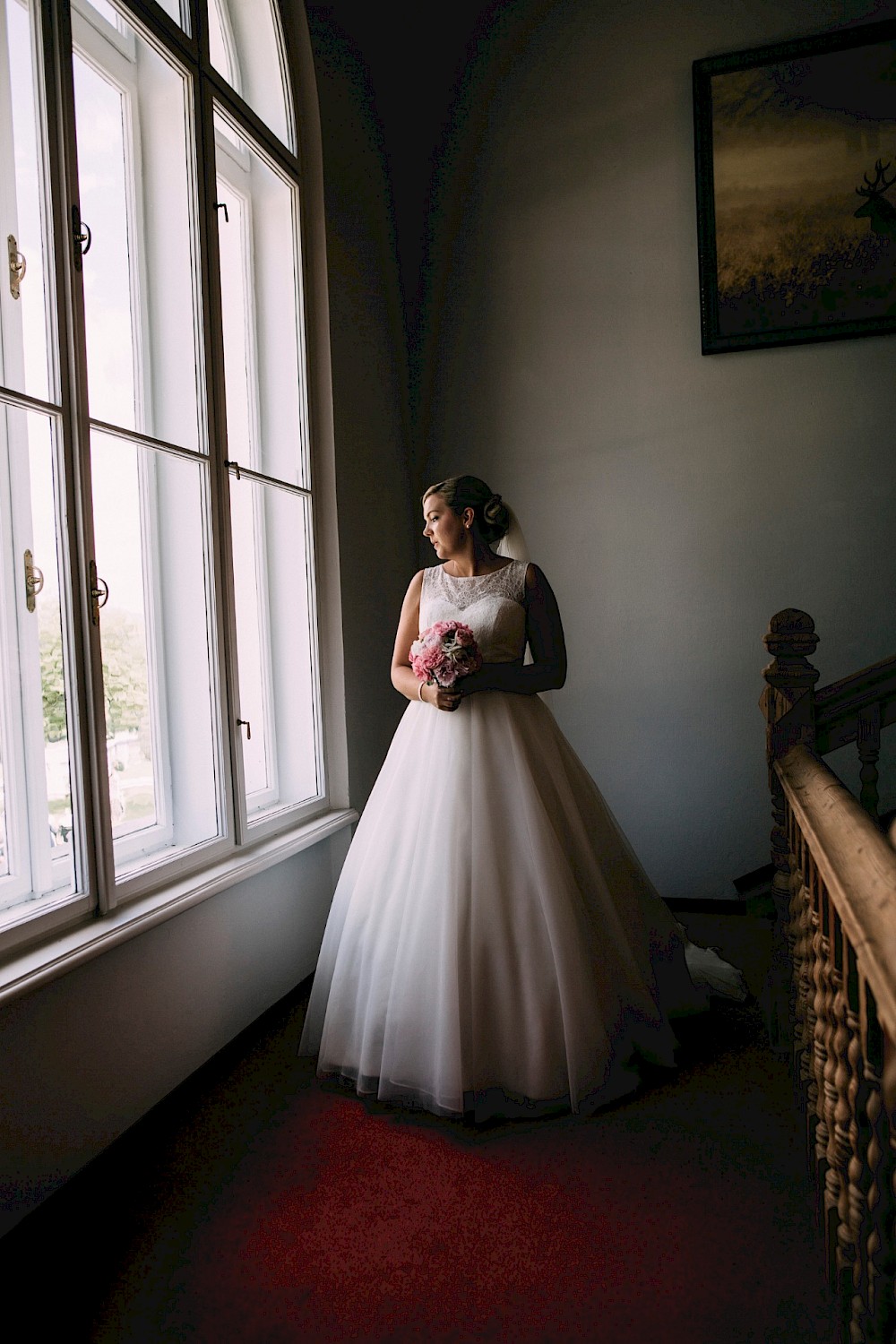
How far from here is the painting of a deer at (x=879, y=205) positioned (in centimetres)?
393

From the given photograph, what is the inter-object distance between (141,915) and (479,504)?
5.28ft

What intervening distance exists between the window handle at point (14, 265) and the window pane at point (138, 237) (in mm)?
308

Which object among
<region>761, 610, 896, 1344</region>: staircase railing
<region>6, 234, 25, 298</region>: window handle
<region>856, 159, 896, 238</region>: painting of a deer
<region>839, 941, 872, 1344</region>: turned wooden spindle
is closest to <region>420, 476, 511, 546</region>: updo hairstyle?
<region>761, 610, 896, 1344</region>: staircase railing

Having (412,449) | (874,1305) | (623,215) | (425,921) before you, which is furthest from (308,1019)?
(623,215)

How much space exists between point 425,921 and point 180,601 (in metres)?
1.26

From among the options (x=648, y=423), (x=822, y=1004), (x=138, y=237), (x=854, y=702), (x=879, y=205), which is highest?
(x=879, y=205)

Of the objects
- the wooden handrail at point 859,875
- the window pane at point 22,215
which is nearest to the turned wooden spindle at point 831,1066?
the wooden handrail at point 859,875

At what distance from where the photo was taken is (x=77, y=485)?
2199mm

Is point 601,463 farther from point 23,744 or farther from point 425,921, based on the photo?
point 23,744

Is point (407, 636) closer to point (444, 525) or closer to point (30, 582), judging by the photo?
point (444, 525)

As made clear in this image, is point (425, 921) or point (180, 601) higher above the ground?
point (180, 601)

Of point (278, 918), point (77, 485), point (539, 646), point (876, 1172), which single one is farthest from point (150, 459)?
point (876, 1172)

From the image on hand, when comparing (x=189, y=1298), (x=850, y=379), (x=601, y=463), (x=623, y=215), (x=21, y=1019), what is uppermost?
(x=623, y=215)

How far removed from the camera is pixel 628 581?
4277 millimetres
